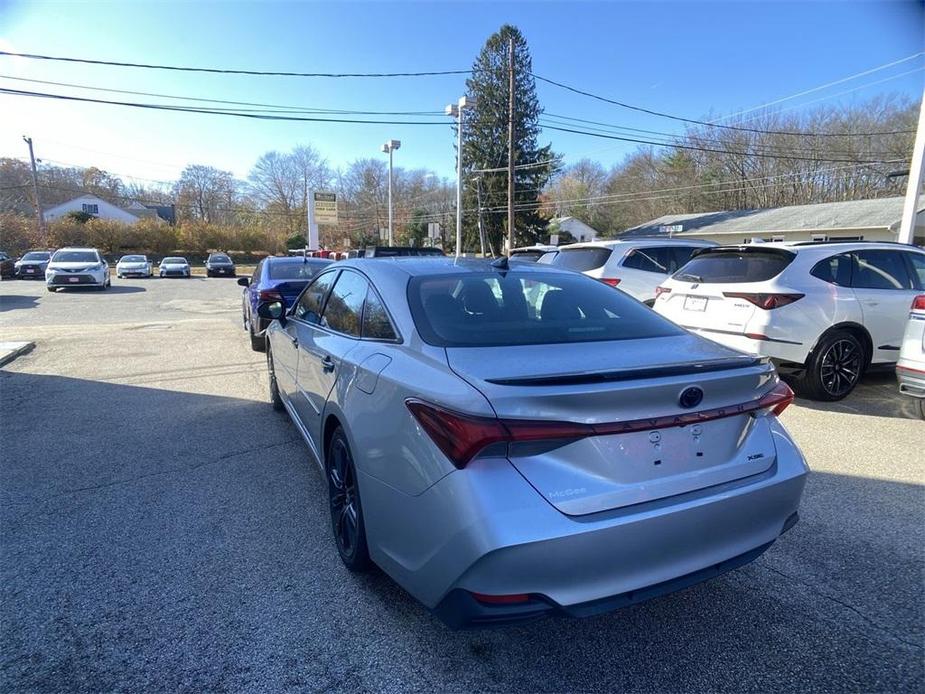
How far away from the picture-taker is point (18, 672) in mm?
2053

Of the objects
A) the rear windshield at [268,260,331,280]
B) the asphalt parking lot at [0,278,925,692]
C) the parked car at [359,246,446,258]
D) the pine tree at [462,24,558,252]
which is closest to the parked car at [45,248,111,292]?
the rear windshield at [268,260,331,280]

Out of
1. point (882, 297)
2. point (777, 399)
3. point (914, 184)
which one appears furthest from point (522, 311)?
point (914, 184)

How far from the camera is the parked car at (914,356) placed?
4.69 metres

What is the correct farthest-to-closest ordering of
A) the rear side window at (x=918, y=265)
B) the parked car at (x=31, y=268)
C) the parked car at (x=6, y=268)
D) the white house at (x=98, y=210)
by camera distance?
the white house at (x=98, y=210)
the parked car at (x=6, y=268)
the parked car at (x=31, y=268)
the rear side window at (x=918, y=265)

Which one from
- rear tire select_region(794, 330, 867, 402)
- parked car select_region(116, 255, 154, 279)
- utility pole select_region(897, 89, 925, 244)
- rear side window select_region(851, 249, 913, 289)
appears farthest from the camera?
parked car select_region(116, 255, 154, 279)

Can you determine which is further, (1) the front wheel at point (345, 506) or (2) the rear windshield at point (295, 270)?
(2) the rear windshield at point (295, 270)

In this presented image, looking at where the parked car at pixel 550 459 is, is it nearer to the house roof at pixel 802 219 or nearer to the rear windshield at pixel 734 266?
the rear windshield at pixel 734 266

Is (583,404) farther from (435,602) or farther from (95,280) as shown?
(95,280)

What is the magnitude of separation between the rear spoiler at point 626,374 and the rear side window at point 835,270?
14.2ft

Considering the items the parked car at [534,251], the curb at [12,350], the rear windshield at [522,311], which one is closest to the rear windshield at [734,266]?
the rear windshield at [522,311]

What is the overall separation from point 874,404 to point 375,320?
18.9ft

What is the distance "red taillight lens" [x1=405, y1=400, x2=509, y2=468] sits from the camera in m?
1.71

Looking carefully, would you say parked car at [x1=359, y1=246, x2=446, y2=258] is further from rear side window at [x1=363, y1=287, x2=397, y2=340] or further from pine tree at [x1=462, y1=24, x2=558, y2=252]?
pine tree at [x1=462, y1=24, x2=558, y2=252]

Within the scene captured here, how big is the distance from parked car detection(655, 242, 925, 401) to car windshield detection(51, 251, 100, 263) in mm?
23999
